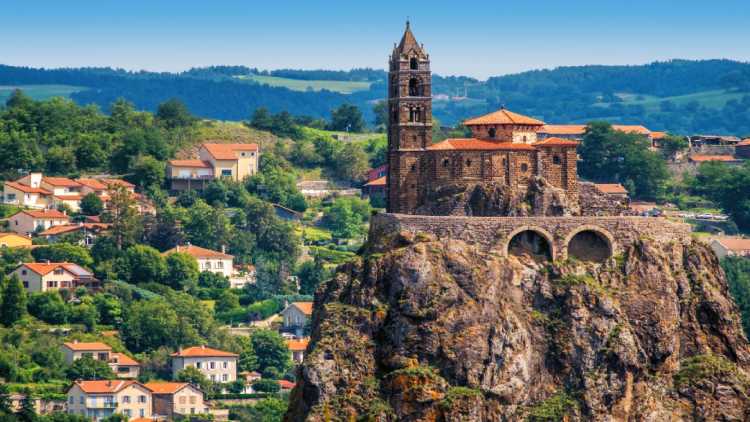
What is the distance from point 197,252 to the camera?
161375 millimetres

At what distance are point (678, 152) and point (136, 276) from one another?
5798cm

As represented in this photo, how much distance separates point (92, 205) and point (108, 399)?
36.5 metres

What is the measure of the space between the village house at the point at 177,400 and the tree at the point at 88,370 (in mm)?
2854

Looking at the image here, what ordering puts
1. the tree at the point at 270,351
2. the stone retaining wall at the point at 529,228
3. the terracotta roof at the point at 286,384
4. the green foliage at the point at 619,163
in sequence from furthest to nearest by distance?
the green foliage at the point at 619,163 < the tree at the point at 270,351 < the terracotta roof at the point at 286,384 < the stone retaining wall at the point at 529,228

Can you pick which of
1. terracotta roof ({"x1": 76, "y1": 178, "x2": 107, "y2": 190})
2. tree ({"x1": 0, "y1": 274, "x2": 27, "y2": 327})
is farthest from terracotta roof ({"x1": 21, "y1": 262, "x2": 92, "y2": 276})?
terracotta roof ({"x1": 76, "y1": 178, "x2": 107, "y2": 190})

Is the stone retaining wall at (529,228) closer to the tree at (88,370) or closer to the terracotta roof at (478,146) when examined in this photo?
the terracotta roof at (478,146)

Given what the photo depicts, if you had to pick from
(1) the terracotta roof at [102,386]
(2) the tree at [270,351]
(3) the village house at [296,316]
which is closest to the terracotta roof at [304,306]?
(3) the village house at [296,316]

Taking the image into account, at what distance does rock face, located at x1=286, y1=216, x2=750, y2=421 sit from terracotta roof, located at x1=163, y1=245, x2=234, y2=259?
175 ft

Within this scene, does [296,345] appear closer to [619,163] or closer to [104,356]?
[104,356]

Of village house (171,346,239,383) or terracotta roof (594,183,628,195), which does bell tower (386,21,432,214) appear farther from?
terracotta roof (594,183,628,195)

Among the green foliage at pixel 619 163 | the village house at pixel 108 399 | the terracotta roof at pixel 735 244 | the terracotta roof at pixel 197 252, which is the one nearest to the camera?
the village house at pixel 108 399

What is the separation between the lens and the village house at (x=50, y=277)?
492 ft

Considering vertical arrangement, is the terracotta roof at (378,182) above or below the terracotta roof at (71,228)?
above

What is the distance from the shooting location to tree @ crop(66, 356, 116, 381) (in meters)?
137
